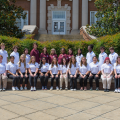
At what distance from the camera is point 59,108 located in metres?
5.27

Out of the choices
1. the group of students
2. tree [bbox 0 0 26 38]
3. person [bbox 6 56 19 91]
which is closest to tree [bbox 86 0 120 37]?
tree [bbox 0 0 26 38]

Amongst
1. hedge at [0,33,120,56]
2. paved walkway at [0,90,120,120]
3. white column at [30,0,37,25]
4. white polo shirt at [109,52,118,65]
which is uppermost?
white column at [30,0,37,25]

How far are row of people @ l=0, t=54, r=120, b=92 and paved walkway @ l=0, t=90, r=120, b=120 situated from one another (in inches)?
70.4

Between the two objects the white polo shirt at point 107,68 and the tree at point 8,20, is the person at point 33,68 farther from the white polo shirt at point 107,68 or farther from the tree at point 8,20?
the tree at point 8,20

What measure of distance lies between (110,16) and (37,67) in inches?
363

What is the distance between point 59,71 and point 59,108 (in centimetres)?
355

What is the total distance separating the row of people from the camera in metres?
8.21

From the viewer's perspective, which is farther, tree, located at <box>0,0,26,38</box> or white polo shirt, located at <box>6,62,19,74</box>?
tree, located at <box>0,0,26,38</box>

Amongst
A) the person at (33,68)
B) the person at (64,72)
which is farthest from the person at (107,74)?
the person at (33,68)

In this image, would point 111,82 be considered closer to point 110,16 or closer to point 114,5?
point 110,16

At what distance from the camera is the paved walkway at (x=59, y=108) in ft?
14.9

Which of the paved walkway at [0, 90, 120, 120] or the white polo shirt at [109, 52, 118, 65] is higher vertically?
the white polo shirt at [109, 52, 118, 65]

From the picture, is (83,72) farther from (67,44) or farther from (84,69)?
(67,44)

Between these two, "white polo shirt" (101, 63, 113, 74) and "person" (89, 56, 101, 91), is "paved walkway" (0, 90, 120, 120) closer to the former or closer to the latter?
"person" (89, 56, 101, 91)
